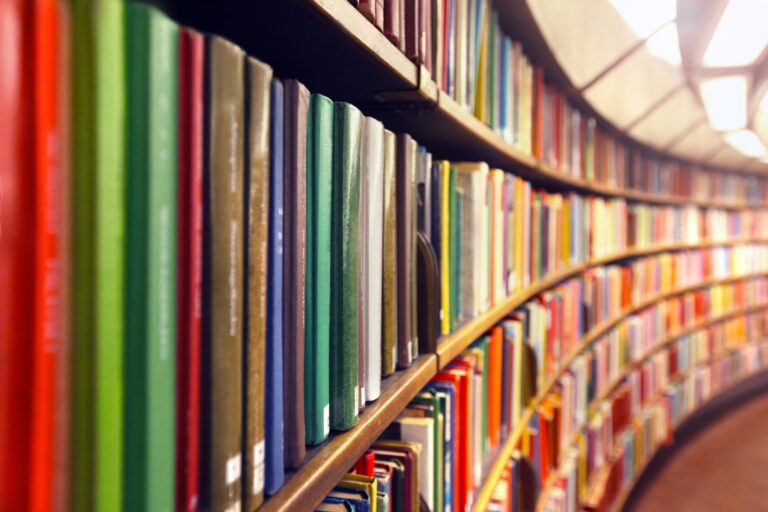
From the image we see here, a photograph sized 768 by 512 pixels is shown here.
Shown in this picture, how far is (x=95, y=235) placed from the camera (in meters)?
0.28

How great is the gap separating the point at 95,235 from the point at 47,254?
0.08 ft

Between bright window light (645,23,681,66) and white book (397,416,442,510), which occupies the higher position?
bright window light (645,23,681,66)

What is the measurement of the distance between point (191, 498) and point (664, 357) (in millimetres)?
3973

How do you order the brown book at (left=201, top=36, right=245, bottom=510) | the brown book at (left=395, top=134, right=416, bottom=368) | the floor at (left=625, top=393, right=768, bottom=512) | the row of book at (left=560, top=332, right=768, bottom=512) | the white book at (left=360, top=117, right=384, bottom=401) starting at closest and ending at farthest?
1. the brown book at (left=201, top=36, right=245, bottom=510)
2. the white book at (left=360, top=117, right=384, bottom=401)
3. the brown book at (left=395, top=134, right=416, bottom=368)
4. the row of book at (left=560, top=332, right=768, bottom=512)
5. the floor at (left=625, top=393, right=768, bottom=512)

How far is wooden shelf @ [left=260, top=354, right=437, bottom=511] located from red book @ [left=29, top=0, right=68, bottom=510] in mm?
202

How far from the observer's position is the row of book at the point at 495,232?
0.97m

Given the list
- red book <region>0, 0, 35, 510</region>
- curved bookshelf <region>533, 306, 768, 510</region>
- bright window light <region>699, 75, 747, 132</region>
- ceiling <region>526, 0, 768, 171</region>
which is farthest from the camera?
bright window light <region>699, 75, 747, 132</region>

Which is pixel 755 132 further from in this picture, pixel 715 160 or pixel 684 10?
pixel 684 10

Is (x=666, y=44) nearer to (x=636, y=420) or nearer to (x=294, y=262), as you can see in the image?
(x=636, y=420)

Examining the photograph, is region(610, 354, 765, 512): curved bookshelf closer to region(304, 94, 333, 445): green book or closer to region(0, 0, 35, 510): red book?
region(304, 94, 333, 445): green book

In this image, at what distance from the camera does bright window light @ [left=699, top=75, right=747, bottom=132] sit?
104 inches

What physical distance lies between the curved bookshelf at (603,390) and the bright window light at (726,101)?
3.78 ft

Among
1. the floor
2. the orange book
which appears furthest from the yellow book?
the floor

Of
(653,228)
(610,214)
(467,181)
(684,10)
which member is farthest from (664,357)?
(467,181)
